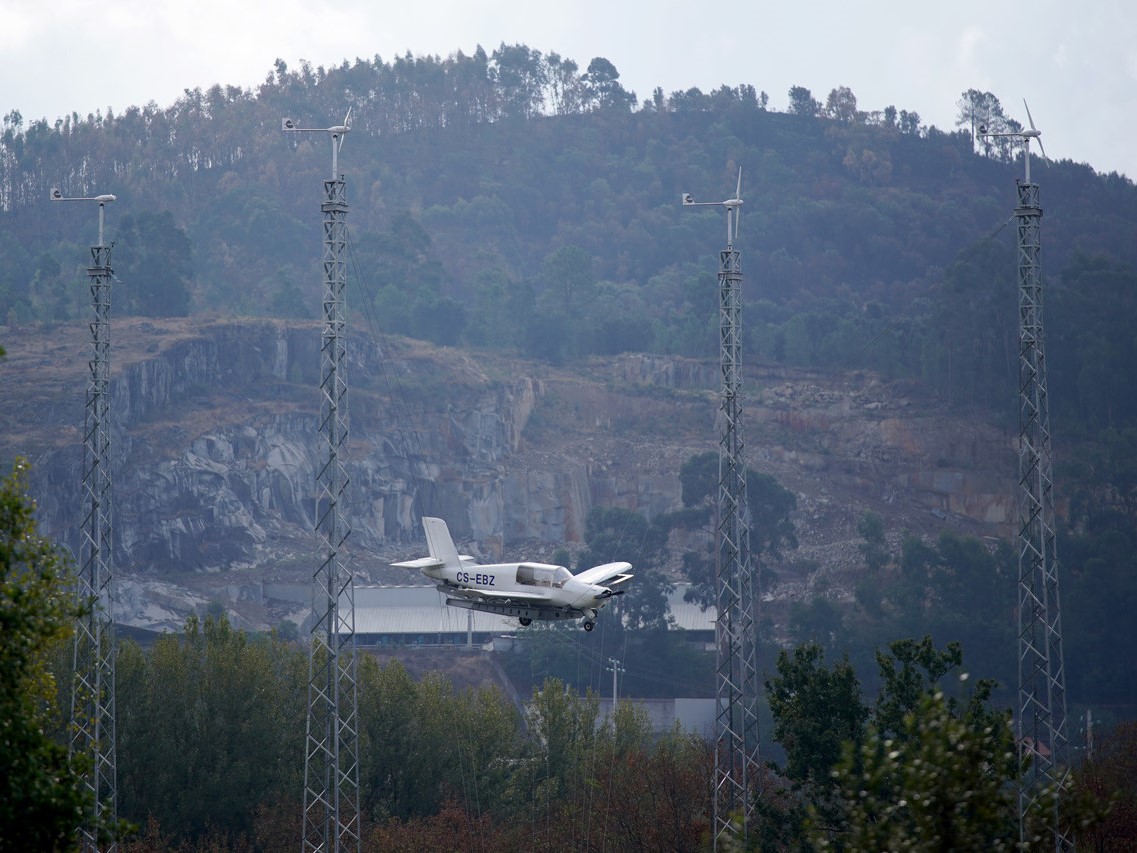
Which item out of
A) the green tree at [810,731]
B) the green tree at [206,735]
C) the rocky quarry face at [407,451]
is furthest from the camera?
the rocky quarry face at [407,451]

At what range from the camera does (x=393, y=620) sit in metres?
124

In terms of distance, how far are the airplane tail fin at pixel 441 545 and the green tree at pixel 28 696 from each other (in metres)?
21.9

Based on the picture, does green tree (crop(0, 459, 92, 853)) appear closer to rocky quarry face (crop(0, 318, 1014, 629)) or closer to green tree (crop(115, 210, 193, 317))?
rocky quarry face (crop(0, 318, 1014, 629))

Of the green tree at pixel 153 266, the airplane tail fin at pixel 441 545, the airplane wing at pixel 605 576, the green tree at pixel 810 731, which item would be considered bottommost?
the green tree at pixel 810 731

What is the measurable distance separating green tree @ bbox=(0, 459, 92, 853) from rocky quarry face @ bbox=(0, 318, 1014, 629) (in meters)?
102

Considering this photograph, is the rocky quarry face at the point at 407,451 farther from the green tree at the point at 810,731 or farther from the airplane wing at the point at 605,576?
the airplane wing at the point at 605,576

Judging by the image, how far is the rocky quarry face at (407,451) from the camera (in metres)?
139

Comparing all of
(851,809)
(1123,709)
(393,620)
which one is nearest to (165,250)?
(393,620)

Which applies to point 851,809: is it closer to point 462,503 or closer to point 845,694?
point 845,694

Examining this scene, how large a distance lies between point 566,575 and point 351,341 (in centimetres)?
12503

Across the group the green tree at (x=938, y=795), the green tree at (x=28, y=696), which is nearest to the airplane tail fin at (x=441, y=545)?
the green tree at (x=28, y=696)

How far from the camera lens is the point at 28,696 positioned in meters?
26.4

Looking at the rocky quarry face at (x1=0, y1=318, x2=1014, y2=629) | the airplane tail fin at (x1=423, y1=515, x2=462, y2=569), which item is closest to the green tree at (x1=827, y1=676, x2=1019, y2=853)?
the airplane tail fin at (x1=423, y1=515, x2=462, y2=569)

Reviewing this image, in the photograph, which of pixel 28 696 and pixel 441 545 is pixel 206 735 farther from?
pixel 28 696
